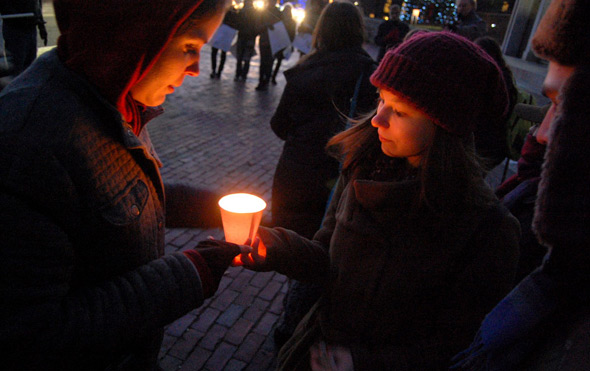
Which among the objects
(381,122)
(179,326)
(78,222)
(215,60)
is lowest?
(179,326)

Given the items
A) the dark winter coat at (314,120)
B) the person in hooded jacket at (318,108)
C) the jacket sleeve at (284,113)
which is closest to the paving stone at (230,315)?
the person in hooded jacket at (318,108)

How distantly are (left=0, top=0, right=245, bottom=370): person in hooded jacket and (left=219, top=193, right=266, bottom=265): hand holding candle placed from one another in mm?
215

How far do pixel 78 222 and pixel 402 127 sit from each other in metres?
1.18

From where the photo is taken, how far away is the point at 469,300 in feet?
4.74

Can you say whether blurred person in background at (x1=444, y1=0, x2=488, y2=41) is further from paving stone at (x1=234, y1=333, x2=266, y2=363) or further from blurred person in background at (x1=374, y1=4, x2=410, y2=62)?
paving stone at (x1=234, y1=333, x2=266, y2=363)

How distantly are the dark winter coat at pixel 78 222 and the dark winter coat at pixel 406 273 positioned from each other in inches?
24.6

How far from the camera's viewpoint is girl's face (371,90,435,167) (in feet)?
5.02

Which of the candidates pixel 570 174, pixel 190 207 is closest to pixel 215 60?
pixel 190 207

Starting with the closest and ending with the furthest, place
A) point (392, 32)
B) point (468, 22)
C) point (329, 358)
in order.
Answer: point (329, 358), point (468, 22), point (392, 32)

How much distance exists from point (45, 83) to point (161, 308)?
2.40ft

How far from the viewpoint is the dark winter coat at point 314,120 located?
3035 millimetres

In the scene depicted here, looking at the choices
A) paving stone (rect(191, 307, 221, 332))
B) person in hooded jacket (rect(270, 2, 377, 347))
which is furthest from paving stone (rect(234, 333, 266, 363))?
paving stone (rect(191, 307, 221, 332))

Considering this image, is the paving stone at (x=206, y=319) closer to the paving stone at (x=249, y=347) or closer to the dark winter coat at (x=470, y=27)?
the paving stone at (x=249, y=347)

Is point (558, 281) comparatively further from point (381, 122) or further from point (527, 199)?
point (527, 199)
